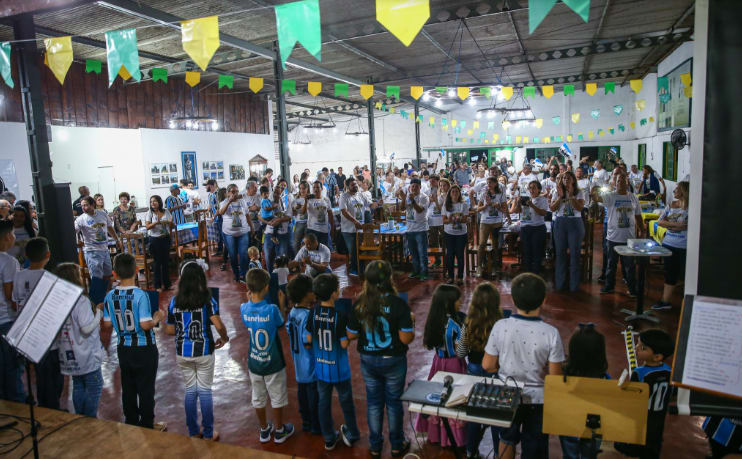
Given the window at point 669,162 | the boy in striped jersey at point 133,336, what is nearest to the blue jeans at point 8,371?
the boy in striped jersey at point 133,336

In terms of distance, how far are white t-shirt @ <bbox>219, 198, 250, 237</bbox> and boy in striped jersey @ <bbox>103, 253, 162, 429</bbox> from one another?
3973mm

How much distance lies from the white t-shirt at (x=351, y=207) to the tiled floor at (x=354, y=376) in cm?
97

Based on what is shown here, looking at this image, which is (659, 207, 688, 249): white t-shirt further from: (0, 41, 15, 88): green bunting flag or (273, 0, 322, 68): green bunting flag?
(0, 41, 15, 88): green bunting flag

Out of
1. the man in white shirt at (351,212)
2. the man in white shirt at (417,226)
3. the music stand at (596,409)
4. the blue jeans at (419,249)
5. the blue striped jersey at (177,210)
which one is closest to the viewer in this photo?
the music stand at (596,409)

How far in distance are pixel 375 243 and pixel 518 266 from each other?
2.56 meters

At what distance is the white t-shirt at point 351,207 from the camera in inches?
292

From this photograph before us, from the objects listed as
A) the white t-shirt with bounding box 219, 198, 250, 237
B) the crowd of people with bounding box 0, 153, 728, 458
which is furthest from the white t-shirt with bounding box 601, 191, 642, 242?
the white t-shirt with bounding box 219, 198, 250, 237

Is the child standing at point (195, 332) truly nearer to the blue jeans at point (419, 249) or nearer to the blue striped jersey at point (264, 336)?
the blue striped jersey at point (264, 336)

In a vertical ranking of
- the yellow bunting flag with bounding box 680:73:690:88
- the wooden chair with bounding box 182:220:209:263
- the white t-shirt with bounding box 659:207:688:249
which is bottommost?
the wooden chair with bounding box 182:220:209:263

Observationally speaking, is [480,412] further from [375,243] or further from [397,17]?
[375,243]

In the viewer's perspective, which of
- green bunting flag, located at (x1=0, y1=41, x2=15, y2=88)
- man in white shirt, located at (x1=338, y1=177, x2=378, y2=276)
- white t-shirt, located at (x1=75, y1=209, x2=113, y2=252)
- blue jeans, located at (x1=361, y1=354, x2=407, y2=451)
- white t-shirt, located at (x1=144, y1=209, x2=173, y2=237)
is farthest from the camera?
man in white shirt, located at (x1=338, y1=177, x2=378, y2=276)

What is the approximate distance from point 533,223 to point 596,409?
15.4 feet

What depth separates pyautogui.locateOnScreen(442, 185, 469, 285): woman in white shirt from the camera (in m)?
6.74

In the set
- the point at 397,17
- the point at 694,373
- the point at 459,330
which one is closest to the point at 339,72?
the point at 397,17
